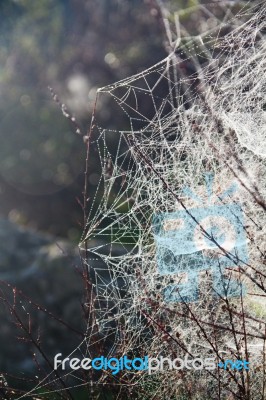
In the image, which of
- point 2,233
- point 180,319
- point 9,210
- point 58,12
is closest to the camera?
point 180,319

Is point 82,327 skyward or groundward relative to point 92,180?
groundward

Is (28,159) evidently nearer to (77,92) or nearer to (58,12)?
(77,92)

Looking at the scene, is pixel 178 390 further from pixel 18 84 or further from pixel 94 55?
pixel 18 84

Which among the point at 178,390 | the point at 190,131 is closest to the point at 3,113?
the point at 190,131

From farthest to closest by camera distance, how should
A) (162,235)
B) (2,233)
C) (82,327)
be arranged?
(2,233) < (82,327) < (162,235)

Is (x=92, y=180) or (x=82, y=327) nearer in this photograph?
(x=82, y=327)

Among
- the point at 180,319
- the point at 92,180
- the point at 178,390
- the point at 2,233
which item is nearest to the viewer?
the point at 178,390

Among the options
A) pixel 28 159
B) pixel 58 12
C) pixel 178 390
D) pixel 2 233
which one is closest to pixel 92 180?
pixel 28 159

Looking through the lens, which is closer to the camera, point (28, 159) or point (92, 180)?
point (92, 180)

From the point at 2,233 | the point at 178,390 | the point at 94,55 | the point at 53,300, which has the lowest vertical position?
the point at 178,390
